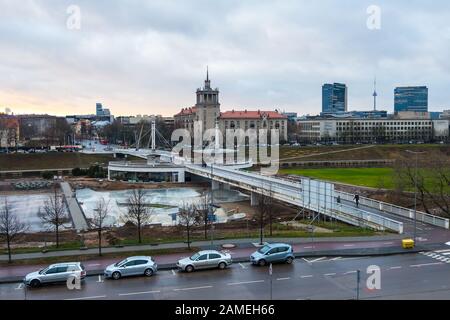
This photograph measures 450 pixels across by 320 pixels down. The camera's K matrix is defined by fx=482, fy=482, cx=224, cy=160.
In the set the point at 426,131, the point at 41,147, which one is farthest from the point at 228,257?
the point at 426,131

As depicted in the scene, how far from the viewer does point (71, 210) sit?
51.2 metres

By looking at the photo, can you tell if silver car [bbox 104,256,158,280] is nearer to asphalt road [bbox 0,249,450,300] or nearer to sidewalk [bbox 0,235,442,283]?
asphalt road [bbox 0,249,450,300]

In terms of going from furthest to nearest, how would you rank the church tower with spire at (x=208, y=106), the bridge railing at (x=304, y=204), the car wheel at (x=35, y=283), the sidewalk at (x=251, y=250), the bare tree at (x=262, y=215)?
1. the church tower with spire at (x=208, y=106)
2. the bridge railing at (x=304, y=204)
3. the bare tree at (x=262, y=215)
4. the sidewalk at (x=251, y=250)
5. the car wheel at (x=35, y=283)

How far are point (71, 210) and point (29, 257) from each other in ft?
86.4

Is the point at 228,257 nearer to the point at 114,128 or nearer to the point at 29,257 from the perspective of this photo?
the point at 29,257

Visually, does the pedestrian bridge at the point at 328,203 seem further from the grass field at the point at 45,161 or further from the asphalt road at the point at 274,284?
the grass field at the point at 45,161

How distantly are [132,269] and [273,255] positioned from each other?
6.76m

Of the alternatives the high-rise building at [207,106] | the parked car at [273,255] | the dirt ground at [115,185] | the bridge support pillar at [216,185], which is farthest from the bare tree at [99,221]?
the high-rise building at [207,106]

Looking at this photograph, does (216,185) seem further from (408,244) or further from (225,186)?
(408,244)

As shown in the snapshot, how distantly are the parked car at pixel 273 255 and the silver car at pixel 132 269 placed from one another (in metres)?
4.99

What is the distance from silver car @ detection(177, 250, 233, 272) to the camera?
73.8 feet

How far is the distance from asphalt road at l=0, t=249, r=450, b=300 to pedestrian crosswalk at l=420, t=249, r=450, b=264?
526mm

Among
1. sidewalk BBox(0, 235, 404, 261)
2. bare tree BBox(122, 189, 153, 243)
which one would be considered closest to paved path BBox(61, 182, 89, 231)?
bare tree BBox(122, 189, 153, 243)

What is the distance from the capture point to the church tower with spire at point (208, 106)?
6594 inches
